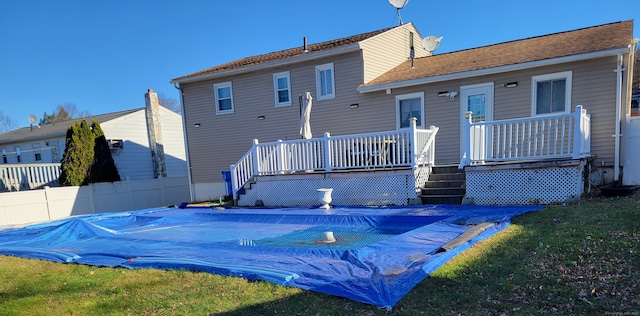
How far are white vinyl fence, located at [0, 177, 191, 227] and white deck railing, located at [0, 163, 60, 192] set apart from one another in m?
1.85

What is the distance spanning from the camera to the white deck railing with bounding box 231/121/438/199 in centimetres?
839

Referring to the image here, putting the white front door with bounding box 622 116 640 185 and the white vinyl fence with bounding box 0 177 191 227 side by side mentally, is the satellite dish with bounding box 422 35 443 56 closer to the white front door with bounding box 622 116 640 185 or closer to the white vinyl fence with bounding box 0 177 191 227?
the white front door with bounding box 622 116 640 185

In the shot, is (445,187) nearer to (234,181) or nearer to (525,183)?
(525,183)

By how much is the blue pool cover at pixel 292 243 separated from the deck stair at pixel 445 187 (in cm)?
71

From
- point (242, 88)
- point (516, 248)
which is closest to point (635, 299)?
point (516, 248)

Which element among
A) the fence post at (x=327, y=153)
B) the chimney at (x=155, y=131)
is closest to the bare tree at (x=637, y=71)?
the fence post at (x=327, y=153)

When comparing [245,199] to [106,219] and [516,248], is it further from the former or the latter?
[516,248]

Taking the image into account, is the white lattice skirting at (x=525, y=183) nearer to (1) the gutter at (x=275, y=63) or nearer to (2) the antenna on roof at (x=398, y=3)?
(1) the gutter at (x=275, y=63)

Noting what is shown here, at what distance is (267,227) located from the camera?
8.15 metres

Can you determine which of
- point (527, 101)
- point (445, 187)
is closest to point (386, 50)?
point (527, 101)

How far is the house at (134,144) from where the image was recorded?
1733cm

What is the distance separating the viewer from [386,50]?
11875 mm

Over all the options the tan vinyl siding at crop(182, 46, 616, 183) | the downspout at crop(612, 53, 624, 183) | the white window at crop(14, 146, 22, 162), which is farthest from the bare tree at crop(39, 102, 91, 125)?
the downspout at crop(612, 53, 624, 183)

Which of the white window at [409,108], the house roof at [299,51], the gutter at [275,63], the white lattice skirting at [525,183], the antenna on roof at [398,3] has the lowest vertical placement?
the white lattice skirting at [525,183]
